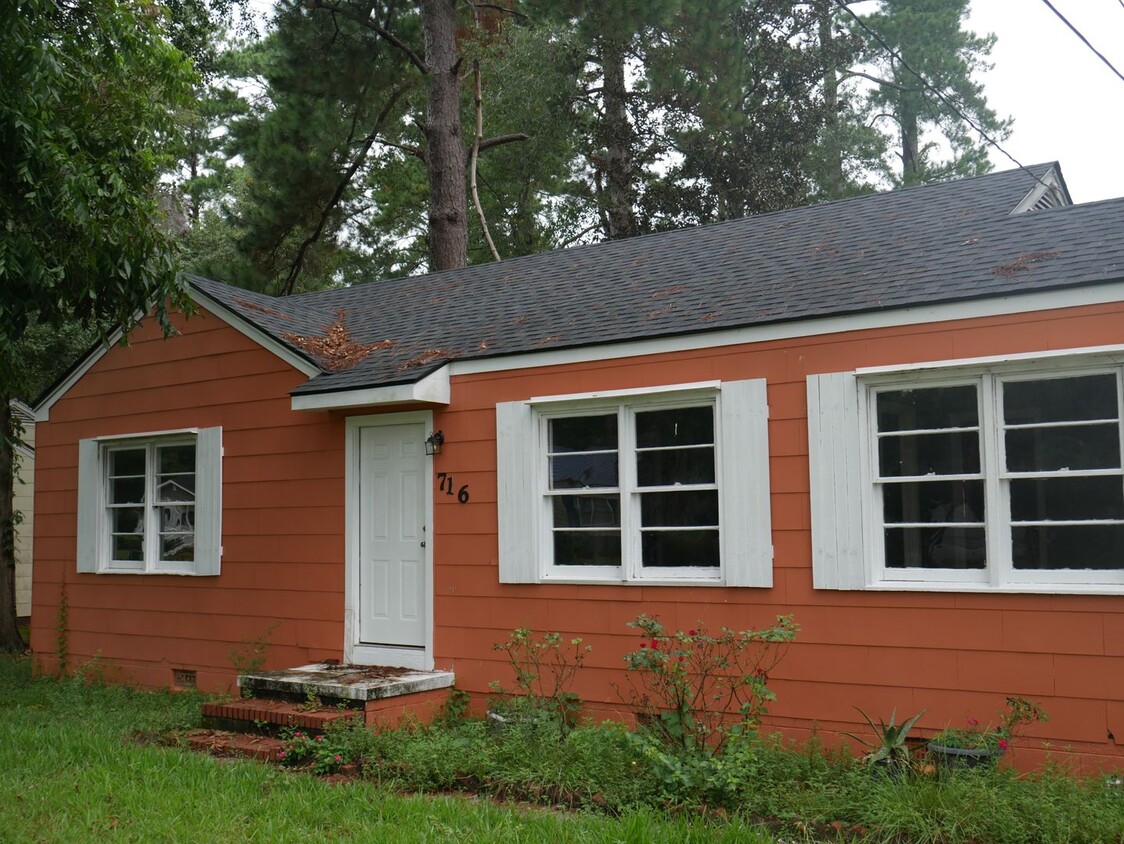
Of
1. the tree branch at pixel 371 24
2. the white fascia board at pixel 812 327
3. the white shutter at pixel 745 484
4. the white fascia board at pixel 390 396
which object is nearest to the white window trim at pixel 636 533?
the white shutter at pixel 745 484

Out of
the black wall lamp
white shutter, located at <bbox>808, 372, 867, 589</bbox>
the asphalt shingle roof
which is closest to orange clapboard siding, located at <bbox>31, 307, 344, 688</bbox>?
the asphalt shingle roof

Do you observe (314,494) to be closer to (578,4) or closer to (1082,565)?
(1082,565)

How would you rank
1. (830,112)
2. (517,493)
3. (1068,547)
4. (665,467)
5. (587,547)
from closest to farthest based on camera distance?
(1068,547) < (665,467) < (587,547) < (517,493) < (830,112)

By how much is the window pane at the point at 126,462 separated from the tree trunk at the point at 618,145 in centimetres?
1244

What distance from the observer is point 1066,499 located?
236 inches

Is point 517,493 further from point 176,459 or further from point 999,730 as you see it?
point 176,459

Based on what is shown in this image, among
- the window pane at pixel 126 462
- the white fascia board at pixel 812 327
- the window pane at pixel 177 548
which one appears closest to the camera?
the white fascia board at pixel 812 327

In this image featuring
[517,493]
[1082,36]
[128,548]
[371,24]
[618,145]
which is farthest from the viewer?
[618,145]

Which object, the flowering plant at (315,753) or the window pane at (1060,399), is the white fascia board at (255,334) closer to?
the flowering plant at (315,753)

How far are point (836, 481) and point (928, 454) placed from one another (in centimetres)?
59

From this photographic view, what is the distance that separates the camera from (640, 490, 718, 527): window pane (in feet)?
23.9

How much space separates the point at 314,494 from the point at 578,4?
1222 centimetres

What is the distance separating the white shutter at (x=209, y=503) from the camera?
385 inches

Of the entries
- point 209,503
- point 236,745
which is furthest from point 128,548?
point 236,745
